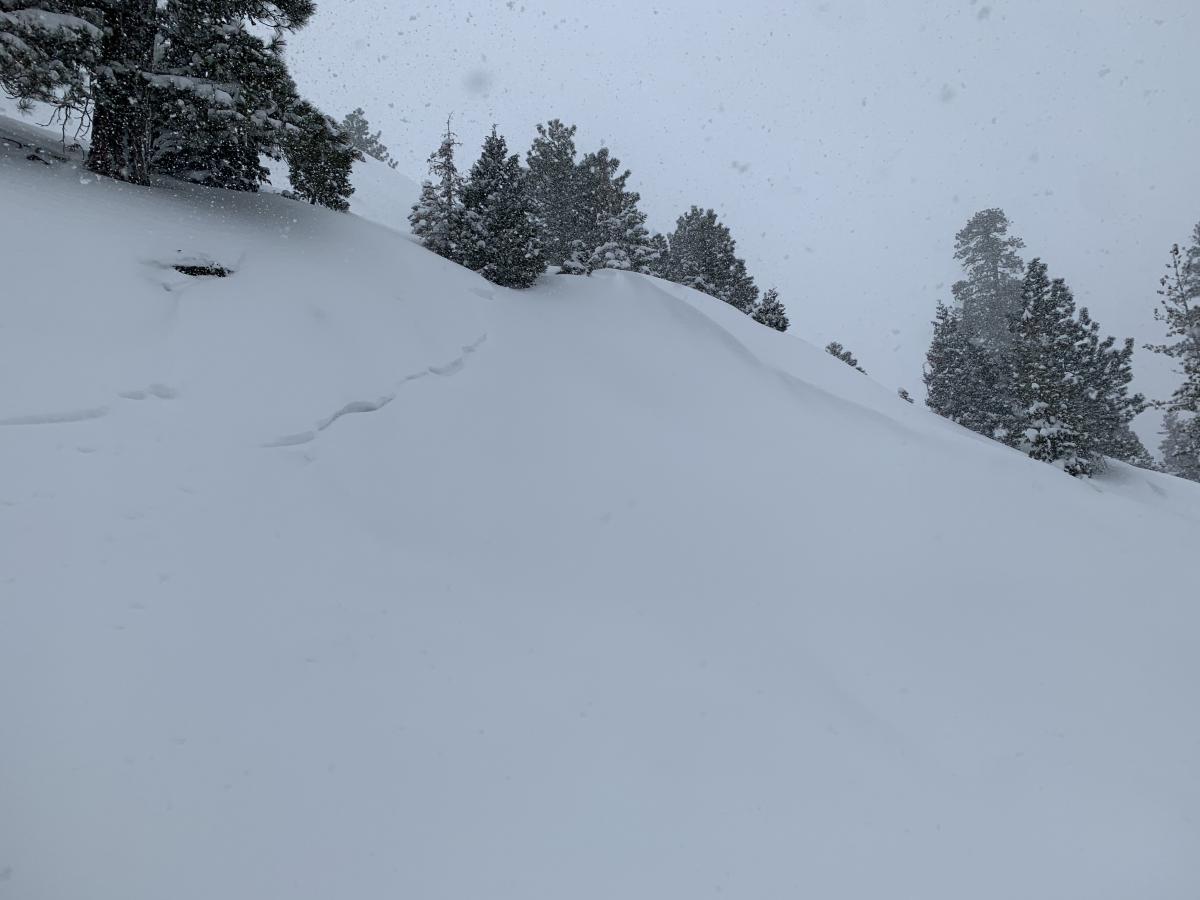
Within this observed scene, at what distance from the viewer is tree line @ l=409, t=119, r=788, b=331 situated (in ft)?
53.5

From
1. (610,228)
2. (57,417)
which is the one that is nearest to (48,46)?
(57,417)

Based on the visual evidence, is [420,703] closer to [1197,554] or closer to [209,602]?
[209,602]

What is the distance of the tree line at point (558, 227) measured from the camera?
16.3m

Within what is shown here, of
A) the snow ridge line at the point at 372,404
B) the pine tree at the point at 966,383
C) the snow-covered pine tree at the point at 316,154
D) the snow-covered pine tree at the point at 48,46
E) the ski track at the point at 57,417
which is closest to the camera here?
the ski track at the point at 57,417

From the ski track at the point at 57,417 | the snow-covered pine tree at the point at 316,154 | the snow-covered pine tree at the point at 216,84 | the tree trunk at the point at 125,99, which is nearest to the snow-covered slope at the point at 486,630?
the ski track at the point at 57,417

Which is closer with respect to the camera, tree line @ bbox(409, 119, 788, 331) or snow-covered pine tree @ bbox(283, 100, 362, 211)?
snow-covered pine tree @ bbox(283, 100, 362, 211)

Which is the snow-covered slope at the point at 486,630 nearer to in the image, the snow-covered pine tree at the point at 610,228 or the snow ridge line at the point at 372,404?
the snow ridge line at the point at 372,404

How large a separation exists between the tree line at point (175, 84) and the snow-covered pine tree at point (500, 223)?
540 centimetres

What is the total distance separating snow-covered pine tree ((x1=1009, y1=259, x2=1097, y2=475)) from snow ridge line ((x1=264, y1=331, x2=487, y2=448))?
17.8 metres

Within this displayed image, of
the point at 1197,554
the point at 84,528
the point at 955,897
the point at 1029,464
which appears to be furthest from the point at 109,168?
the point at 1197,554

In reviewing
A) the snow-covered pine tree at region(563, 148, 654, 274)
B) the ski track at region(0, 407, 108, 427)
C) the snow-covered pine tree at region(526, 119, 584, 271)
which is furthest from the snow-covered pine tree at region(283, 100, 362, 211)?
the snow-covered pine tree at region(526, 119, 584, 271)

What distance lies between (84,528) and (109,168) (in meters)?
9.27

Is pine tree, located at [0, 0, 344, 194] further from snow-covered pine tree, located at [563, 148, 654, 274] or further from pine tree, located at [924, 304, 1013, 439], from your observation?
pine tree, located at [924, 304, 1013, 439]

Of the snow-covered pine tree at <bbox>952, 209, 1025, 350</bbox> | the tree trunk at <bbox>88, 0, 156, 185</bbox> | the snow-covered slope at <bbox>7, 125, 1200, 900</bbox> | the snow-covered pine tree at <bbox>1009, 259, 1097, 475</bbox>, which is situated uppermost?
the snow-covered pine tree at <bbox>952, 209, 1025, 350</bbox>
